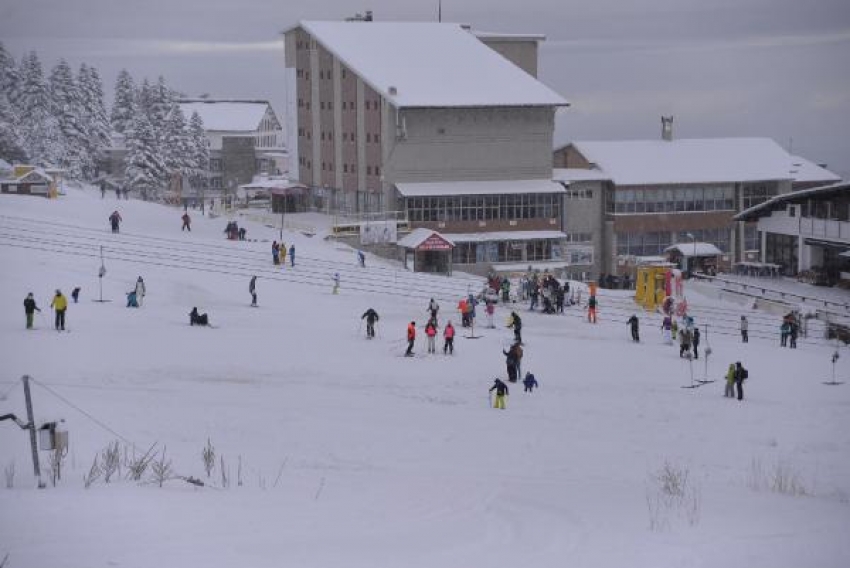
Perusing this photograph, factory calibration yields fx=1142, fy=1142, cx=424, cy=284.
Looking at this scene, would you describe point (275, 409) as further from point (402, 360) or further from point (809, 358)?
point (809, 358)

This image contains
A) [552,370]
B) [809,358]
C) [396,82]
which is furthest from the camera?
[396,82]

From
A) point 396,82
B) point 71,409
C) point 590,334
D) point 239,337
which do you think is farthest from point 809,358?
point 396,82

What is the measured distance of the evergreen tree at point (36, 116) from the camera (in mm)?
69312

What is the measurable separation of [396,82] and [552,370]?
34103 millimetres

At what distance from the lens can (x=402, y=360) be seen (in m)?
27.9

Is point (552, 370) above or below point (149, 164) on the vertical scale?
below

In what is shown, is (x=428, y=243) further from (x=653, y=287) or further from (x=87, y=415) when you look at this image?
(x=87, y=415)

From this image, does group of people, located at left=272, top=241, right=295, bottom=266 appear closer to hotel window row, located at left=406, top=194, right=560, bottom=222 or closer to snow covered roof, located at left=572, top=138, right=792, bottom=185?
hotel window row, located at left=406, top=194, right=560, bottom=222

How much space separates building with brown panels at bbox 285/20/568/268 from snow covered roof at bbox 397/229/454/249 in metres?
3.56

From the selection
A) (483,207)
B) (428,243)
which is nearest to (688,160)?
(483,207)

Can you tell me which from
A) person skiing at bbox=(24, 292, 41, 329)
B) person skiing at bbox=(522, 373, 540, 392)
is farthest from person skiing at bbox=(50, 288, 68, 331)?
person skiing at bbox=(522, 373, 540, 392)

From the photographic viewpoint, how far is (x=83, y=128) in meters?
77.6

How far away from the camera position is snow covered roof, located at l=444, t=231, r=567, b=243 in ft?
190

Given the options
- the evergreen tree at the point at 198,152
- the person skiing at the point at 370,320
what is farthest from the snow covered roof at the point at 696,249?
the evergreen tree at the point at 198,152
